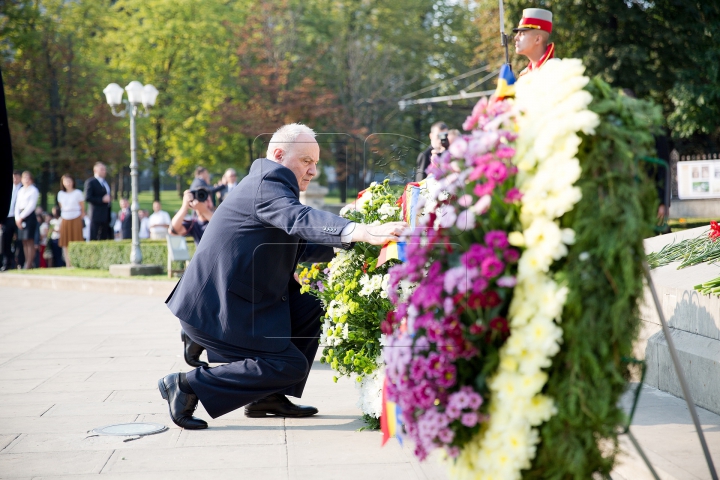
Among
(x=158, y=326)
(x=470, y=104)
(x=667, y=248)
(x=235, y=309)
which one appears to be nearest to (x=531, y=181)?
(x=235, y=309)

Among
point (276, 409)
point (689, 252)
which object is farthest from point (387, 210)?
point (689, 252)

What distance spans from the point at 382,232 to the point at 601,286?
4.56 feet

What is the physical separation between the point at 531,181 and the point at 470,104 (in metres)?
42.7

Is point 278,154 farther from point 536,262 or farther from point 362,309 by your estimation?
point 536,262

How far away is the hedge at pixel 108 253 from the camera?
675 inches

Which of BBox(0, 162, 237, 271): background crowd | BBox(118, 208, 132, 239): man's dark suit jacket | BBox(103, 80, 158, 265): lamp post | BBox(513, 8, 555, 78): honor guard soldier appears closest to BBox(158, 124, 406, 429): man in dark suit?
BBox(513, 8, 555, 78): honor guard soldier

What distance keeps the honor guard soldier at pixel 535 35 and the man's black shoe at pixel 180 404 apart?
9.97ft

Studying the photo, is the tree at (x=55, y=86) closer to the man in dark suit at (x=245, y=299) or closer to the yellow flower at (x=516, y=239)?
the man in dark suit at (x=245, y=299)

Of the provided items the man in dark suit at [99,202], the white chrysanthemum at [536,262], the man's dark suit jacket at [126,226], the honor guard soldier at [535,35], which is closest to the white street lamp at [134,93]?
the man in dark suit at [99,202]

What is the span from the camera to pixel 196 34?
123 feet

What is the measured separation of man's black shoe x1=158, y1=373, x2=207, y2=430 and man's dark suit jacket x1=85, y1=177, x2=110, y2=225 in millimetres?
13059

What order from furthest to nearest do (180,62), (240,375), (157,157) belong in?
(157,157) < (180,62) < (240,375)

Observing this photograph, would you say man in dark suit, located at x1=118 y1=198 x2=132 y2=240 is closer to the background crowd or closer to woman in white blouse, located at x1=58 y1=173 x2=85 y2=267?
the background crowd

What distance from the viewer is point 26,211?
1842 centimetres
